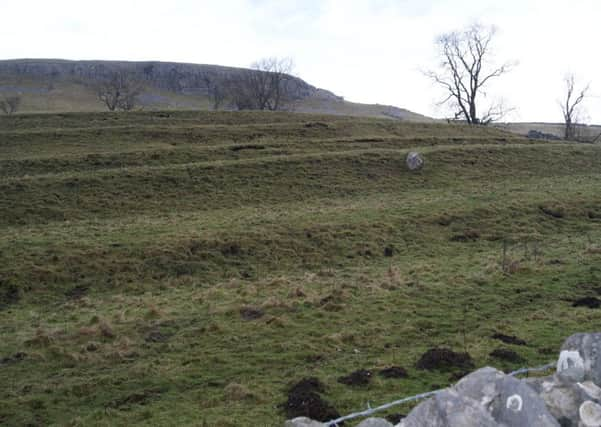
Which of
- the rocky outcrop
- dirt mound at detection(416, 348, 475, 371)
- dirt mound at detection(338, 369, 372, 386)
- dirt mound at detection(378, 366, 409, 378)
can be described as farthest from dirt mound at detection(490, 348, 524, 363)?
the rocky outcrop

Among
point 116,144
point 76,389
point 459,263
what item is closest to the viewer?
point 76,389

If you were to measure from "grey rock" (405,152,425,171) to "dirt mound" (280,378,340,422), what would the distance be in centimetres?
2562

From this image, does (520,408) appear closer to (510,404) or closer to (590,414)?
(510,404)

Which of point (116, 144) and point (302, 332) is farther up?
point (116, 144)

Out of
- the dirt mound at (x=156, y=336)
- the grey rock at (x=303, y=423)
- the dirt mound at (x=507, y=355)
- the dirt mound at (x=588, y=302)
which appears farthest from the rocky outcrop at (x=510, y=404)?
the dirt mound at (x=588, y=302)

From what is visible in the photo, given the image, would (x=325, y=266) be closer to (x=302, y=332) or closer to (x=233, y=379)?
(x=302, y=332)

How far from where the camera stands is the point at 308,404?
8508 mm

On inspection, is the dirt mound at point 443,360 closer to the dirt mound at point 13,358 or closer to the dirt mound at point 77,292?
the dirt mound at point 13,358

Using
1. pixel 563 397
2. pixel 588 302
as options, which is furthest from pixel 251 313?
pixel 563 397

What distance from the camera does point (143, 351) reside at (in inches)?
454

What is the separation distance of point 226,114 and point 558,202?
3557cm

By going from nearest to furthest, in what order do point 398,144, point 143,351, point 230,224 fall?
point 143,351, point 230,224, point 398,144

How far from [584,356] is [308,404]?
4.17 metres

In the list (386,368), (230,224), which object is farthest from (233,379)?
(230,224)
